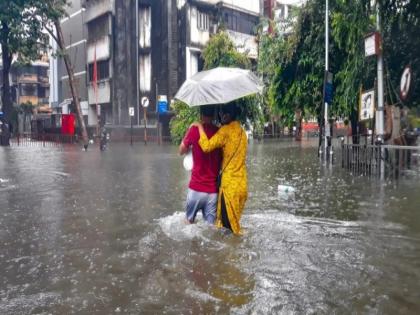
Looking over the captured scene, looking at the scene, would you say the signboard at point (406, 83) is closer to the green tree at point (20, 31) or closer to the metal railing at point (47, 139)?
the green tree at point (20, 31)

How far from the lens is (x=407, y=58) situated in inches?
588

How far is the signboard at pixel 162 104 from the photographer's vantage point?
37.9 meters

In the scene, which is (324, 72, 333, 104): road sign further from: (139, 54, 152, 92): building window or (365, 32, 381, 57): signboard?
(139, 54, 152, 92): building window

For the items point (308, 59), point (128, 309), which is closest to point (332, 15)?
point (308, 59)

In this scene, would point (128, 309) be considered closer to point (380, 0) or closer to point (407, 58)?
point (380, 0)

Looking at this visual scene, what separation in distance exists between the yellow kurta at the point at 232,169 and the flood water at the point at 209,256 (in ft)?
1.23

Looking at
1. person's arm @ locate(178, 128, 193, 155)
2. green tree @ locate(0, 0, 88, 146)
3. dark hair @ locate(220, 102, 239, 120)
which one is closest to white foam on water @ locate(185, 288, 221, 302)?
person's arm @ locate(178, 128, 193, 155)

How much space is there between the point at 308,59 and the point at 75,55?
101ft

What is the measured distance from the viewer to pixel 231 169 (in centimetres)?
596

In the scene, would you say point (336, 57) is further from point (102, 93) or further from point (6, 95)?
point (102, 93)

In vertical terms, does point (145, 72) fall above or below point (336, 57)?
above

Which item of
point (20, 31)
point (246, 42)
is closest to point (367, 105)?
point (20, 31)

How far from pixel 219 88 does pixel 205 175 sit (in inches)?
42.2

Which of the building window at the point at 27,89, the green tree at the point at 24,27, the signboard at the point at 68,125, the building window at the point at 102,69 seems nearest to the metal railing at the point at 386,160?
the green tree at the point at 24,27
